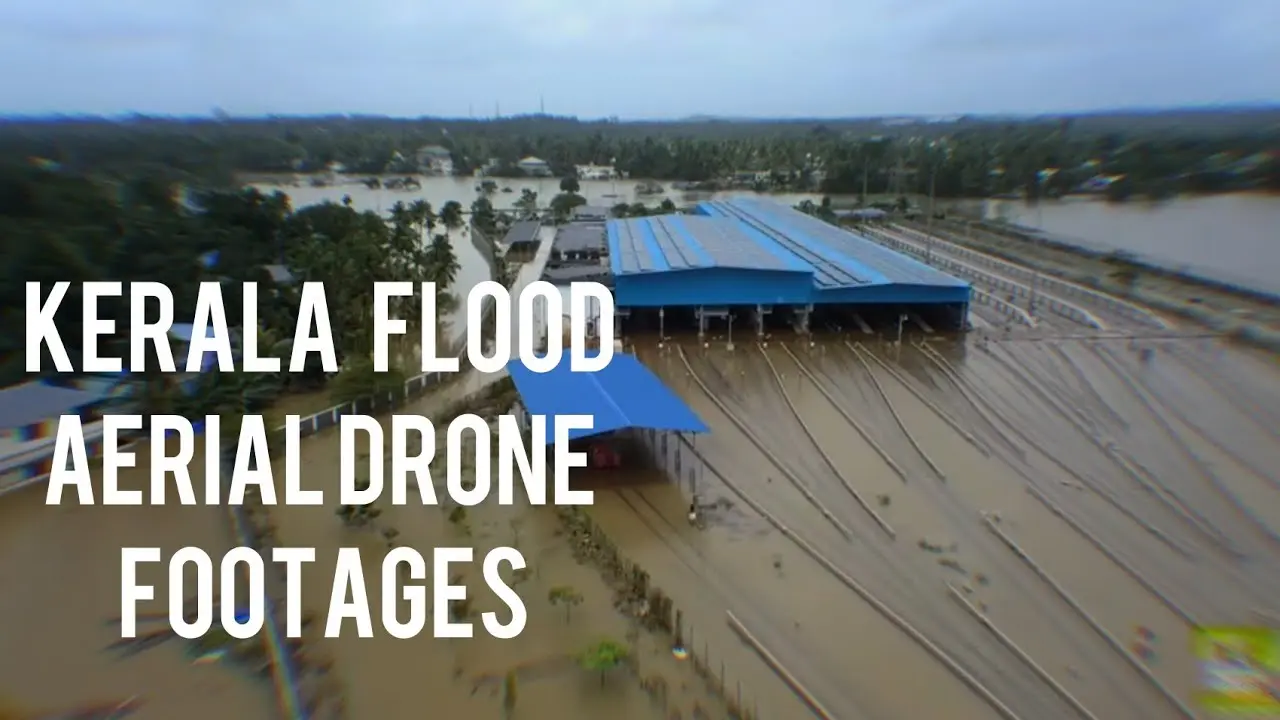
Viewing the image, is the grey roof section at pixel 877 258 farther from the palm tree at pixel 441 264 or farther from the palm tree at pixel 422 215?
the palm tree at pixel 422 215

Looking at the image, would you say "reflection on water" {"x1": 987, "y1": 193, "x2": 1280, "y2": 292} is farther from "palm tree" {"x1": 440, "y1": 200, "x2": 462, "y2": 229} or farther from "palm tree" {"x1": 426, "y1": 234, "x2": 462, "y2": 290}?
"palm tree" {"x1": 440, "y1": 200, "x2": 462, "y2": 229}

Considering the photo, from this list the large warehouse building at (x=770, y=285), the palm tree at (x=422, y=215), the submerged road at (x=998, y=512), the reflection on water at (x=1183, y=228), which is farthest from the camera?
the palm tree at (x=422, y=215)

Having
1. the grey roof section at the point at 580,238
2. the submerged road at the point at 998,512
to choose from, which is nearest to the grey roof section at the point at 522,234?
the grey roof section at the point at 580,238

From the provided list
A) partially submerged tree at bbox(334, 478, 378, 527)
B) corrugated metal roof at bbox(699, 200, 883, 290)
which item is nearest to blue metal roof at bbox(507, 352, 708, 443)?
partially submerged tree at bbox(334, 478, 378, 527)

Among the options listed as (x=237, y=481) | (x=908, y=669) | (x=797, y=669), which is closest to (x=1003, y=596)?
(x=908, y=669)

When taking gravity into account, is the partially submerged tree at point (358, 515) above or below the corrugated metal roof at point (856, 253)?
below

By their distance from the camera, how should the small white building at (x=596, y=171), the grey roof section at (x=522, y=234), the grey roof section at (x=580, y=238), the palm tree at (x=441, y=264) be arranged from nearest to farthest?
1. the palm tree at (x=441, y=264)
2. the grey roof section at (x=580, y=238)
3. the grey roof section at (x=522, y=234)
4. the small white building at (x=596, y=171)

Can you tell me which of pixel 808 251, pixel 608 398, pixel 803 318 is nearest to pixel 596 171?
pixel 808 251
